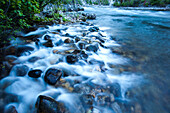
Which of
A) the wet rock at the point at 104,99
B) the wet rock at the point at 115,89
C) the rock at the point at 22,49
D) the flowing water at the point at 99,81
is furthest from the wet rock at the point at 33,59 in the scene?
the wet rock at the point at 115,89

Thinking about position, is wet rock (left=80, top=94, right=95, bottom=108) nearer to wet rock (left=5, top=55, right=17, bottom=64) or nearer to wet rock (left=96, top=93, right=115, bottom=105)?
wet rock (left=96, top=93, right=115, bottom=105)

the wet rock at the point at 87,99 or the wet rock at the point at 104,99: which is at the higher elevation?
the wet rock at the point at 87,99

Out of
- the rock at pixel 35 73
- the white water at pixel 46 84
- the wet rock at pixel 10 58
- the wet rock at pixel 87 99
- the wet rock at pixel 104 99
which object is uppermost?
the wet rock at pixel 10 58

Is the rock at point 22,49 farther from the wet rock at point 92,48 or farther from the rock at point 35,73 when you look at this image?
the wet rock at point 92,48

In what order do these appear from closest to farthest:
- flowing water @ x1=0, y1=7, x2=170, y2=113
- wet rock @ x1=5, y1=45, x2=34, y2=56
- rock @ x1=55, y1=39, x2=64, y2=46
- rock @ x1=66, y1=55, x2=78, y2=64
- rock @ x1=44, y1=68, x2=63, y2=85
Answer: flowing water @ x1=0, y1=7, x2=170, y2=113 → rock @ x1=44, y1=68, x2=63, y2=85 → rock @ x1=66, y1=55, x2=78, y2=64 → wet rock @ x1=5, y1=45, x2=34, y2=56 → rock @ x1=55, y1=39, x2=64, y2=46

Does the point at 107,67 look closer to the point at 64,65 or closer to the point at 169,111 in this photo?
the point at 64,65

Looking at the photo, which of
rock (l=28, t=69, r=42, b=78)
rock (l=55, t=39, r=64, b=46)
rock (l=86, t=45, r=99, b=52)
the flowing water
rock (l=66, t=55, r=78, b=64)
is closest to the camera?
the flowing water

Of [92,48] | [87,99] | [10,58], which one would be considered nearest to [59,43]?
[92,48]

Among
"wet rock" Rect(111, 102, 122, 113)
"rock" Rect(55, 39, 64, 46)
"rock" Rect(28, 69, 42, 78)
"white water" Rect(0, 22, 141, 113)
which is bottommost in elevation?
"wet rock" Rect(111, 102, 122, 113)

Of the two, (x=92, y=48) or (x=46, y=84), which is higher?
(x=92, y=48)

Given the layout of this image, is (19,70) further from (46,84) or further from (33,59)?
(46,84)

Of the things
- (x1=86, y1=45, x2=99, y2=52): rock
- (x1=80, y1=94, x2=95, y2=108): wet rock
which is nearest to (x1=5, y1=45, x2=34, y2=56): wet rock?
(x1=86, y1=45, x2=99, y2=52): rock

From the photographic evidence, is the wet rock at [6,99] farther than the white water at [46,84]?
No

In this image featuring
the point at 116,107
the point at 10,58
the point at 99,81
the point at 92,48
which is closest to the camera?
the point at 116,107
